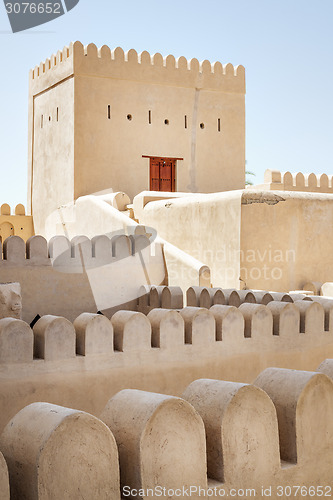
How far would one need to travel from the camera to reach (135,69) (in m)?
15.8

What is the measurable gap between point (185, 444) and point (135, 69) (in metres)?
14.2

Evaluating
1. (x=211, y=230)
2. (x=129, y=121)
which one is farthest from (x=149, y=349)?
(x=129, y=121)

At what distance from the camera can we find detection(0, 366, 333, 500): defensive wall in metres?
2.24

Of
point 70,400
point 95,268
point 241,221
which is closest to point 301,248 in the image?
point 241,221

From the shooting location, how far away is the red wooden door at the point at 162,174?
53.2 feet

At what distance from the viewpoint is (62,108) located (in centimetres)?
1588

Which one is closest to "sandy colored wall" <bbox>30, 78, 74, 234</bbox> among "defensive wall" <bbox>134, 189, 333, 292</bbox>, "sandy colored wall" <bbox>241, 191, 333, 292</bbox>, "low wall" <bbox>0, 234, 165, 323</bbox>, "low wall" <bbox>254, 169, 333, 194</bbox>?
"low wall" <bbox>254, 169, 333, 194</bbox>

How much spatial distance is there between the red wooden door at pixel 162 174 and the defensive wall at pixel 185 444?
43.6 ft

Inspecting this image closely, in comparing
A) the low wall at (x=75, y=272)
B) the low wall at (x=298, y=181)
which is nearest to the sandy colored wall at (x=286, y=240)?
the low wall at (x=75, y=272)

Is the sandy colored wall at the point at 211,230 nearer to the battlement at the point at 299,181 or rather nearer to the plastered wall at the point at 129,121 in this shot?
the plastered wall at the point at 129,121

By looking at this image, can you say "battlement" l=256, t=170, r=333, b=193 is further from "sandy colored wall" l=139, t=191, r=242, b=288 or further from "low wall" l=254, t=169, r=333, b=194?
"sandy colored wall" l=139, t=191, r=242, b=288

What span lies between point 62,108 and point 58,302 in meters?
9.19

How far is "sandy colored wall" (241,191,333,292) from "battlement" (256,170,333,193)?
223 inches

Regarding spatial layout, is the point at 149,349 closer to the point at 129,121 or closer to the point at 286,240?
the point at 286,240
